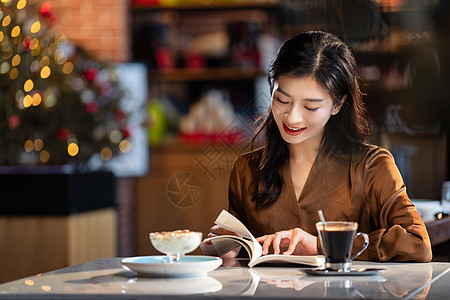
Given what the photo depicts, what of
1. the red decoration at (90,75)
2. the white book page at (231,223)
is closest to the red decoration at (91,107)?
the red decoration at (90,75)

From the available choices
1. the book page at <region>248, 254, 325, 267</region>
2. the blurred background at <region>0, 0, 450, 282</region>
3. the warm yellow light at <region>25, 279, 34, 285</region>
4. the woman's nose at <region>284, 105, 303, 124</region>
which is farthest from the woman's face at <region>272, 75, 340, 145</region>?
the blurred background at <region>0, 0, 450, 282</region>

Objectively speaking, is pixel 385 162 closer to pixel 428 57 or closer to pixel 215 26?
pixel 428 57

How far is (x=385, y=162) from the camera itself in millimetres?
1834

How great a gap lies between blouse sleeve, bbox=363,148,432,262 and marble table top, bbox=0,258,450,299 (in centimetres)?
12

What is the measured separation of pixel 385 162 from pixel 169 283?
2.58ft

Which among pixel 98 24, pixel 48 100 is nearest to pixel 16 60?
pixel 48 100

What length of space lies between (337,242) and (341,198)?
0.52 metres

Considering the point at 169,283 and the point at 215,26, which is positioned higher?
the point at 215,26

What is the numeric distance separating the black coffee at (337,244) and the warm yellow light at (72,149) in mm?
2795

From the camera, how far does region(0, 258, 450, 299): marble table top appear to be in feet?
3.81

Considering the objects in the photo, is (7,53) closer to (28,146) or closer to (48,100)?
(48,100)

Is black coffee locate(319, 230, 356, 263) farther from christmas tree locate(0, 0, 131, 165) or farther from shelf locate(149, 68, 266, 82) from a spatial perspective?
shelf locate(149, 68, 266, 82)

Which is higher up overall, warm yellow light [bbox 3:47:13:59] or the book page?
warm yellow light [bbox 3:47:13:59]

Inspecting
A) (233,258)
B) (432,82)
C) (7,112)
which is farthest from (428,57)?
(233,258)
